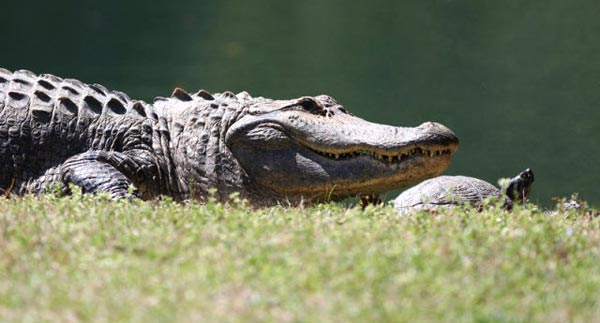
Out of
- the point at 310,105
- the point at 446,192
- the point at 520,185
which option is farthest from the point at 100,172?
the point at 520,185

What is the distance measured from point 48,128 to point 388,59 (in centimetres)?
839

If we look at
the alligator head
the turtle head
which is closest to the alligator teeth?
the alligator head

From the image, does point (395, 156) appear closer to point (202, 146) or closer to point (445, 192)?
point (445, 192)

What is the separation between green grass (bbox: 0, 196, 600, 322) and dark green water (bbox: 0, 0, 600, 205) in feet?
24.0

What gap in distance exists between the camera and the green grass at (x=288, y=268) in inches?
127

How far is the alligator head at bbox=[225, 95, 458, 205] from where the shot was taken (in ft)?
19.6

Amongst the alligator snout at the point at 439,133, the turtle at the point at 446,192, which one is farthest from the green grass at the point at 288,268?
the turtle at the point at 446,192

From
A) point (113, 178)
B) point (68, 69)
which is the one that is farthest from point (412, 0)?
point (113, 178)

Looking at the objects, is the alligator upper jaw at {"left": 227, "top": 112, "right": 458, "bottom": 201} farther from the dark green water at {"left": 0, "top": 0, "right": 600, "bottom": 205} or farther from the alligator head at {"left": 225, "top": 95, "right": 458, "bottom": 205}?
the dark green water at {"left": 0, "top": 0, "right": 600, "bottom": 205}

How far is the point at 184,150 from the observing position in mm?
6660

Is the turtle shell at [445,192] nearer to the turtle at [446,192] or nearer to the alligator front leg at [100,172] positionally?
the turtle at [446,192]

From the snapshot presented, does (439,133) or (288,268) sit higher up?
(439,133)

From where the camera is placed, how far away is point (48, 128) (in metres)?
6.55

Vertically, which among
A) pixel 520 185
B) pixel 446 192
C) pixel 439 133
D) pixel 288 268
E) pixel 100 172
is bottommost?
pixel 288 268
